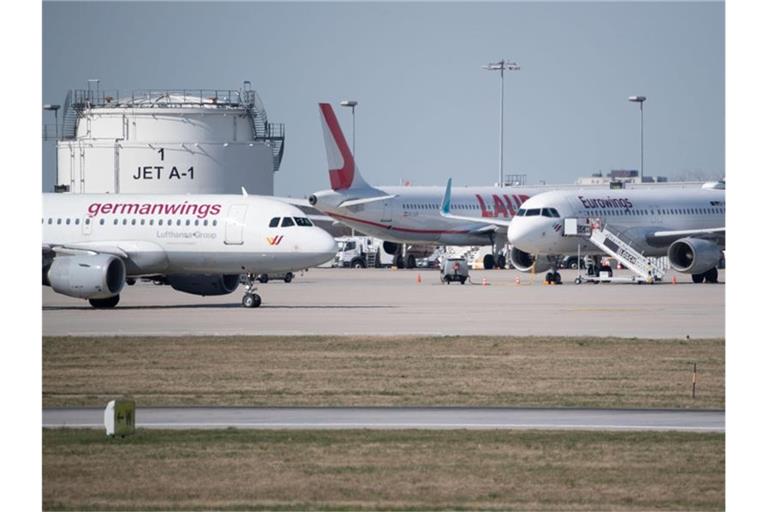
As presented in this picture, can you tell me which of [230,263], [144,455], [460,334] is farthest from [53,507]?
[230,263]

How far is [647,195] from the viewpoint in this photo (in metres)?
74.1

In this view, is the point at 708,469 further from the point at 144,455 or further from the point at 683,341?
the point at 683,341

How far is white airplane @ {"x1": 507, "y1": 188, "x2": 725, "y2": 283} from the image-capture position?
6544 centimetres

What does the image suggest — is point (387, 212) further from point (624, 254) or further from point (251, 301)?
point (251, 301)

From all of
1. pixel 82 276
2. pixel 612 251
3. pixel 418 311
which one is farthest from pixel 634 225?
pixel 82 276

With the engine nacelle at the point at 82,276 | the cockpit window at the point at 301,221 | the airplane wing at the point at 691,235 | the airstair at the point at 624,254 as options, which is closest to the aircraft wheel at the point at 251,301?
the cockpit window at the point at 301,221

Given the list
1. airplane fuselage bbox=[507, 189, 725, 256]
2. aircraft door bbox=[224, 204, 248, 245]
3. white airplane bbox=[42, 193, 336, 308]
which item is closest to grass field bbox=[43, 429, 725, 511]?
white airplane bbox=[42, 193, 336, 308]

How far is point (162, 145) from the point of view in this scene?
78.3m

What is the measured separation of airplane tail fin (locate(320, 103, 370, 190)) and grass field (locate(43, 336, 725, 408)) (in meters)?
54.9

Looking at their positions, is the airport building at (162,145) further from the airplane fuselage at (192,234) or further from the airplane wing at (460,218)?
the airplane fuselage at (192,234)

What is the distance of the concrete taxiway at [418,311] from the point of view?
38.0m

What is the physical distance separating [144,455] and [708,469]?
23.1 feet

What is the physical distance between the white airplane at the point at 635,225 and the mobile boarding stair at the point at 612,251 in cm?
35

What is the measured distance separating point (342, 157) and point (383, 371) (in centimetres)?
6193
